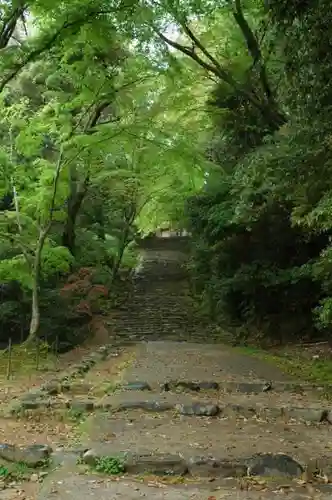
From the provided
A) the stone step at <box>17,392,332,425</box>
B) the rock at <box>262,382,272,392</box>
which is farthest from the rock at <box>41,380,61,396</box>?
the rock at <box>262,382,272,392</box>

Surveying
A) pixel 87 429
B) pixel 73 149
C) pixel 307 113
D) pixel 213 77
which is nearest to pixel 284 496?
pixel 87 429

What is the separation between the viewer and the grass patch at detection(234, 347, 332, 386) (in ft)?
31.1

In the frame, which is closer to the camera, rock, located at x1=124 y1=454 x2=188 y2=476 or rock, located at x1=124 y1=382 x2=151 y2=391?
rock, located at x1=124 y1=454 x2=188 y2=476

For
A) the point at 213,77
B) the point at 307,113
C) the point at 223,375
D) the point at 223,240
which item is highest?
the point at 213,77

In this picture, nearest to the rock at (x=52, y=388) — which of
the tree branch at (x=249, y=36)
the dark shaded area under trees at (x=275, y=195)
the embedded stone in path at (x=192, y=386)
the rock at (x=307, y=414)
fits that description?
the embedded stone in path at (x=192, y=386)

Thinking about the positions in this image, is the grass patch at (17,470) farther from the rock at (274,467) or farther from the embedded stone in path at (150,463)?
the rock at (274,467)

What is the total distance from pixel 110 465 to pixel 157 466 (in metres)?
0.40

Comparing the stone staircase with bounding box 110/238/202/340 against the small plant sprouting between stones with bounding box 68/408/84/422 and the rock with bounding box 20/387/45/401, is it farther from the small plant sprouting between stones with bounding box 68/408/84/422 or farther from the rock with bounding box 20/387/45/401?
the small plant sprouting between stones with bounding box 68/408/84/422

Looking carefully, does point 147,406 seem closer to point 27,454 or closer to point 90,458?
point 90,458

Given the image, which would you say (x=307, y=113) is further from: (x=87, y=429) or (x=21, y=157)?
A: (x=21, y=157)

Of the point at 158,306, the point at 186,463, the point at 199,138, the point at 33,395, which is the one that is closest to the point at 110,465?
the point at 186,463

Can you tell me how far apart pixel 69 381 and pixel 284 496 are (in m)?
4.87

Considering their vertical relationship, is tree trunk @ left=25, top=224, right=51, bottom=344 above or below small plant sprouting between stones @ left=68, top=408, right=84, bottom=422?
above

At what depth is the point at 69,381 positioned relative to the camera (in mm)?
8422
